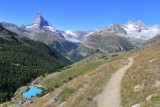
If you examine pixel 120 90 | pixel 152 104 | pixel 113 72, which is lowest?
pixel 152 104

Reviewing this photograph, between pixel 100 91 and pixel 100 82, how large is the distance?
28.6 feet

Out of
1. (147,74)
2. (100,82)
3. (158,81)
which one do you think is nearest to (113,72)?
(100,82)

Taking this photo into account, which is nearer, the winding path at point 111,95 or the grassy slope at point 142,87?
the grassy slope at point 142,87

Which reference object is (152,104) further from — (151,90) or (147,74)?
(147,74)

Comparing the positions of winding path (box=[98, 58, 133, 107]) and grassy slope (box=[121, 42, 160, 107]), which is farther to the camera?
winding path (box=[98, 58, 133, 107])

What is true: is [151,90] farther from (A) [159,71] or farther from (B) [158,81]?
(A) [159,71]

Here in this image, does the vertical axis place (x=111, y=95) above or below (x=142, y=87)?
above

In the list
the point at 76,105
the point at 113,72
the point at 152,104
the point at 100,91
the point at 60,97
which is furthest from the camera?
the point at 113,72

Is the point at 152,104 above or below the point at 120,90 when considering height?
below

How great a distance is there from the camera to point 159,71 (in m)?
61.7

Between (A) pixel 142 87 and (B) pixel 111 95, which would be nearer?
(A) pixel 142 87

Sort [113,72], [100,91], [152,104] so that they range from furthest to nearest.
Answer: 1. [113,72]
2. [100,91]
3. [152,104]

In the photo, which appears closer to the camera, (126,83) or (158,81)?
(158,81)

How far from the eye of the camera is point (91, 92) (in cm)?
5903
